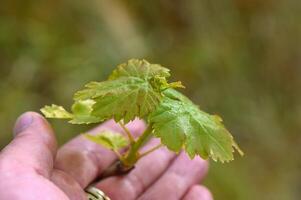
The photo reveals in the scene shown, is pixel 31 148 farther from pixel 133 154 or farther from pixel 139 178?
pixel 139 178

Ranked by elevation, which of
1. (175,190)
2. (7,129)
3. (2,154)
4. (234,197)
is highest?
(2,154)

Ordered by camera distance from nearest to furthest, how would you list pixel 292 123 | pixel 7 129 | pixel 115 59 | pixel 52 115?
1. pixel 52 115
2. pixel 7 129
3. pixel 115 59
4. pixel 292 123

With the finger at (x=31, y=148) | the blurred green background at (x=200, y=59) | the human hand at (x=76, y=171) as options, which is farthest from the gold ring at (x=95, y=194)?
the blurred green background at (x=200, y=59)

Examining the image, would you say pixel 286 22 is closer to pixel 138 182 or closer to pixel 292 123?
pixel 292 123

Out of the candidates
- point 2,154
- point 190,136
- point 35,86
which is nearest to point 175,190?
point 190,136

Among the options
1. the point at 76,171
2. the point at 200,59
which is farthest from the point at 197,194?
the point at 200,59

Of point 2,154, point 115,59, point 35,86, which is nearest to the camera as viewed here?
point 2,154
